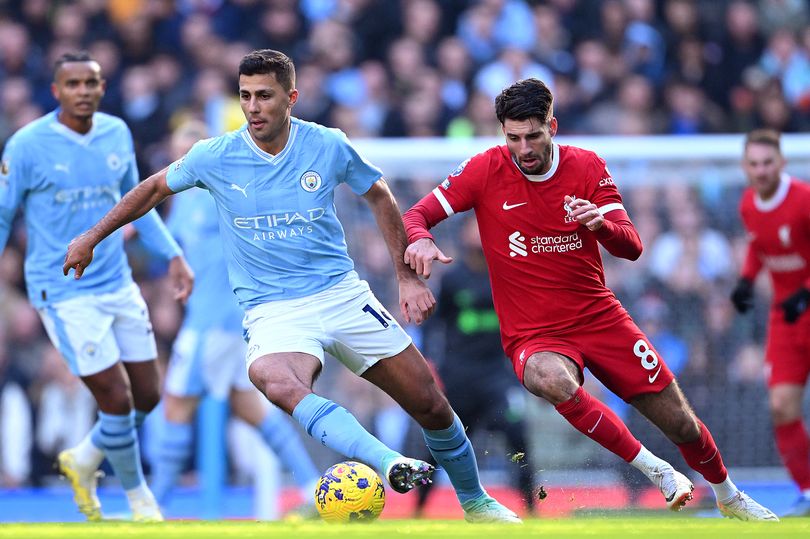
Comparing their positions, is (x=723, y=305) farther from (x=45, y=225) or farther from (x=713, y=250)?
(x=45, y=225)

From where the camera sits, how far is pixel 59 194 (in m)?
8.48

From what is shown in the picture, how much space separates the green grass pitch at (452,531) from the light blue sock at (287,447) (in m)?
3.34

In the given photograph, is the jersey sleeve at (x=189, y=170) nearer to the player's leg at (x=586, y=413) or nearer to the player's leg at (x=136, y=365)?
the player's leg at (x=136, y=365)

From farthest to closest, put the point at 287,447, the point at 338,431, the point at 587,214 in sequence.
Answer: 1. the point at 287,447
2. the point at 587,214
3. the point at 338,431

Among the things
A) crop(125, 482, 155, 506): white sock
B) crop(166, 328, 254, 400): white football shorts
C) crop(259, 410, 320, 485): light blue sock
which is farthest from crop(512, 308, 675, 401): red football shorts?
crop(166, 328, 254, 400): white football shorts

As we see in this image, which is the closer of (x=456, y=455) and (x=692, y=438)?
(x=692, y=438)

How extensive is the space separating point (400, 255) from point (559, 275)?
865 mm

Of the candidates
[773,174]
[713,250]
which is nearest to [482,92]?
[713,250]

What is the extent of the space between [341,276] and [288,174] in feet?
2.03

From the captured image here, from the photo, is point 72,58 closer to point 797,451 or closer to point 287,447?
point 287,447

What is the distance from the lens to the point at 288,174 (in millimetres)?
7168

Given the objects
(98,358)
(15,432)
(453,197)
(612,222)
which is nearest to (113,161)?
(98,358)

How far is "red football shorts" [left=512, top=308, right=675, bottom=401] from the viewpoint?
24.1ft

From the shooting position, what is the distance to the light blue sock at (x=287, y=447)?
10.4m
